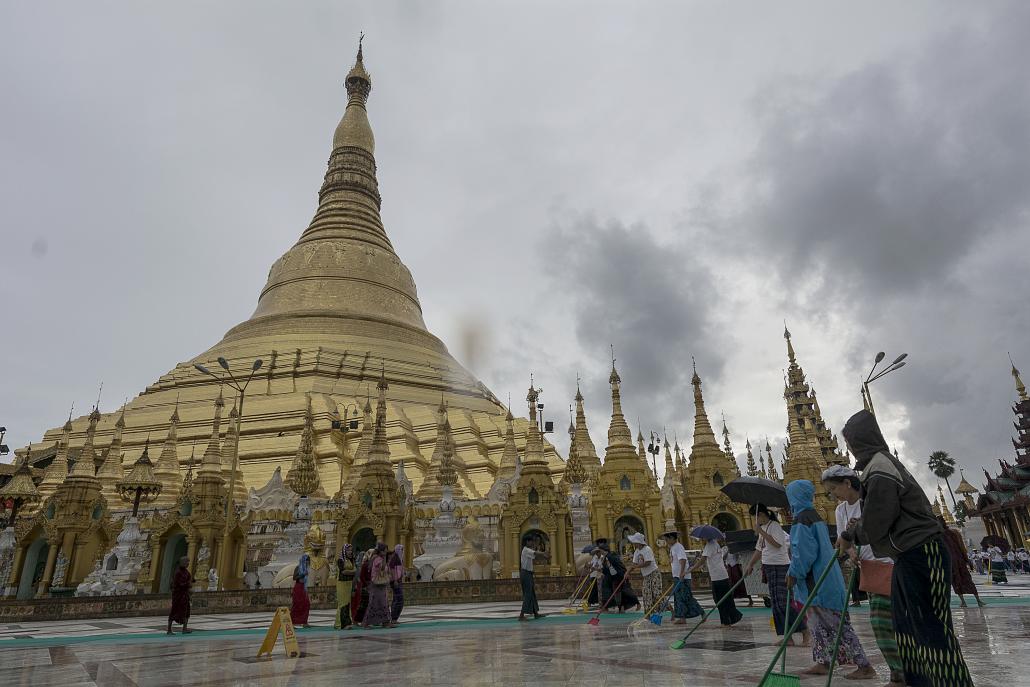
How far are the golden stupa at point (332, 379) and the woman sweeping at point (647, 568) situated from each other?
734 inches

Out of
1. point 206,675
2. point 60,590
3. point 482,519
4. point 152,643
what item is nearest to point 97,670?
point 206,675

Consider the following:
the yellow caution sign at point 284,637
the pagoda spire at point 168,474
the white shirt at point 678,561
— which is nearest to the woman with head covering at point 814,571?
the white shirt at point 678,561

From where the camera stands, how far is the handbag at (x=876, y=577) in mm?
4094

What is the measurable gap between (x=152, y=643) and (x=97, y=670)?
145 inches

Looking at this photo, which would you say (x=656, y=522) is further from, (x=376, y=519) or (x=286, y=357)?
(x=286, y=357)

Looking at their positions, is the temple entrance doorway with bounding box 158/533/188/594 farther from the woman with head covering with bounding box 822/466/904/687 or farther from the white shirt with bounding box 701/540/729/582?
the woman with head covering with bounding box 822/466/904/687

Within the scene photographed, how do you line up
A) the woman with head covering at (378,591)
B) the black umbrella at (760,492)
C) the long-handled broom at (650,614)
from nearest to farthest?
the black umbrella at (760,492)
the long-handled broom at (650,614)
the woman with head covering at (378,591)

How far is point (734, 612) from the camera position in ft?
27.5

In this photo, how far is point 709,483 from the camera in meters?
26.3

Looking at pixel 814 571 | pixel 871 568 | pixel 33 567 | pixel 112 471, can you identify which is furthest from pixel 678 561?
pixel 112 471

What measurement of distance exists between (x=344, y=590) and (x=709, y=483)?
752 inches

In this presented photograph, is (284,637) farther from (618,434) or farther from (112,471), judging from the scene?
(112,471)

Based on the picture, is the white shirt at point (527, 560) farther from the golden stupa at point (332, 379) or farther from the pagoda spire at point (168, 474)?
the pagoda spire at point (168, 474)

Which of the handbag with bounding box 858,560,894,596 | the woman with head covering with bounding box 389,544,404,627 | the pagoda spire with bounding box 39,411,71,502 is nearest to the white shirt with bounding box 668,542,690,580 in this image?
the woman with head covering with bounding box 389,544,404,627
